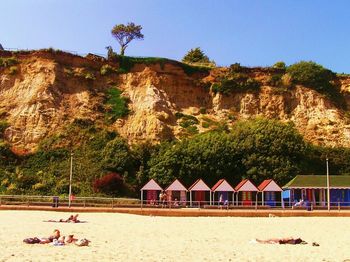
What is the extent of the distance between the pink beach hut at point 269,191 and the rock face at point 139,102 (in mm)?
14624

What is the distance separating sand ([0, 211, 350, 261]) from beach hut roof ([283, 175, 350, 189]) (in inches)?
626

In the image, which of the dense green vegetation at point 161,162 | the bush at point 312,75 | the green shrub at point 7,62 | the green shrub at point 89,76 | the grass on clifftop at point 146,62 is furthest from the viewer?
the bush at point 312,75

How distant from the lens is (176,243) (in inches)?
683

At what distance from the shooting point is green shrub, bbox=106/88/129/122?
56625mm

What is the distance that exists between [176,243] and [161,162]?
2929 cm

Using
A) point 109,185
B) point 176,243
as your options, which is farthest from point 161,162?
point 176,243

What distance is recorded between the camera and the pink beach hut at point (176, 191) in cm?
4134

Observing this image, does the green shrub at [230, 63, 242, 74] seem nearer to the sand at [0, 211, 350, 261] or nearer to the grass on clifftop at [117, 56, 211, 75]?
the grass on clifftop at [117, 56, 211, 75]

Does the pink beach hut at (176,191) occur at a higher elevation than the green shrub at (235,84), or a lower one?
lower

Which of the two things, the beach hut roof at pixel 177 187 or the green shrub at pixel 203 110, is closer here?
the beach hut roof at pixel 177 187

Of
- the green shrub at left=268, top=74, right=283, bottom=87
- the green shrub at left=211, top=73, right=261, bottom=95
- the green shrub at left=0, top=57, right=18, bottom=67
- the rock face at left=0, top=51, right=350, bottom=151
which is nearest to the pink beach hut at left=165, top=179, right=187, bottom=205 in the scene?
the rock face at left=0, top=51, right=350, bottom=151

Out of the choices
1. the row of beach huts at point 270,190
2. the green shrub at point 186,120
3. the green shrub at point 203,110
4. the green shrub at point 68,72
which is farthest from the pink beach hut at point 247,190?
the green shrub at point 68,72

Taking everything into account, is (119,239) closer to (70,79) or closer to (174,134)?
(174,134)

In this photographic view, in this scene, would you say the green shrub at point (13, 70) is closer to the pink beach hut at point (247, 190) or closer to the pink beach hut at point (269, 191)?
the pink beach hut at point (247, 190)
